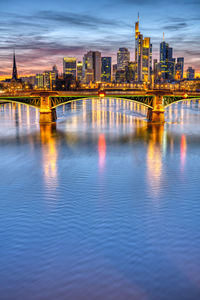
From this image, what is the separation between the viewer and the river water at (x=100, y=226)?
545 inches

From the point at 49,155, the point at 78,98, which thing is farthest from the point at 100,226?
the point at 78,98

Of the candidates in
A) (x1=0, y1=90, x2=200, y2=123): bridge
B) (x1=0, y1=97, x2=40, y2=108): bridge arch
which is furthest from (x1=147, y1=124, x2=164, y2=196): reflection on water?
(x1=0, y1=97, x2=40, y2=108): bridge arch

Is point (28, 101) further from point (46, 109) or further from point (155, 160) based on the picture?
point (155, 160)

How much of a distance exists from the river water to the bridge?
3230cm

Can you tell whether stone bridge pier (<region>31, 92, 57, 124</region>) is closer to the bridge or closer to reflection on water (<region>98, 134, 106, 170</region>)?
the bridge

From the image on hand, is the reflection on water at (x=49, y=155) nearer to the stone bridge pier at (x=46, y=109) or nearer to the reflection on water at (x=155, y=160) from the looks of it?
the stone bridge pier at (x=46, y=109)

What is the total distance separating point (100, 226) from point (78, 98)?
183 ft

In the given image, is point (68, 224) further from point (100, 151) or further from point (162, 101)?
point (162, 101)

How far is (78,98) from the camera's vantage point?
238 feet

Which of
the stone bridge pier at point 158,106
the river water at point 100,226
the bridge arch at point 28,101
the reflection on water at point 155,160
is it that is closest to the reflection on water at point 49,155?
the river water at point 100,226

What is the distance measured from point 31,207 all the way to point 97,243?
7.49m

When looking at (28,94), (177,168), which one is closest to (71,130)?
(28,94)

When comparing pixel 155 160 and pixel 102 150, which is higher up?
pixel 102 150

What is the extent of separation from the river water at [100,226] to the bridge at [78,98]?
32.3 meters
